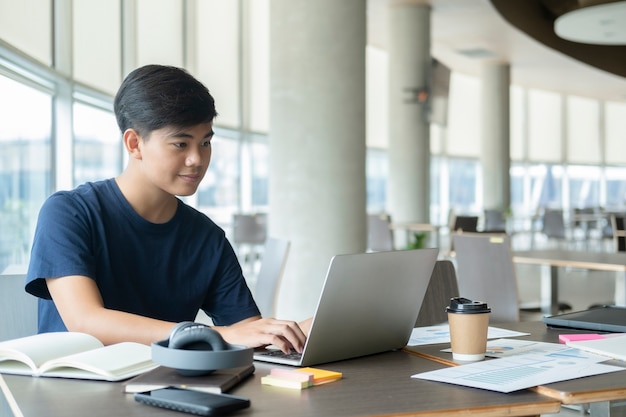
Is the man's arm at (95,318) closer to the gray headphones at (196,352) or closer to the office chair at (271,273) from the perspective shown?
the gray headphones at (196,352)

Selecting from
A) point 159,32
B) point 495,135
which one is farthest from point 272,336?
point 495,135

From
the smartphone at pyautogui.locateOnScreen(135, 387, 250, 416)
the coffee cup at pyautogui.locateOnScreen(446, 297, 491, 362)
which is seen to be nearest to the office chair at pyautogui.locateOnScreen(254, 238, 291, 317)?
the coffee cup at pyautogui.locateOnScreen(446, 297, 491, 362)

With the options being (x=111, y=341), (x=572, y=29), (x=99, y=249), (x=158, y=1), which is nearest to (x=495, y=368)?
(x=111, y=341)

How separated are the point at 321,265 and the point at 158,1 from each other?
11.1 ft

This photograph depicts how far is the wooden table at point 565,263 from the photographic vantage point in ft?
12.0

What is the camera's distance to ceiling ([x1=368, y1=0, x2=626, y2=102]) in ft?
32.9

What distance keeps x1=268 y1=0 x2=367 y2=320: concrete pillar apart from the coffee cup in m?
3.60

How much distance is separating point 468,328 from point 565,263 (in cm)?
258

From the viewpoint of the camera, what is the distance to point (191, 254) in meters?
1.78

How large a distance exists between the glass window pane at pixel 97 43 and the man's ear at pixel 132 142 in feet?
12.0

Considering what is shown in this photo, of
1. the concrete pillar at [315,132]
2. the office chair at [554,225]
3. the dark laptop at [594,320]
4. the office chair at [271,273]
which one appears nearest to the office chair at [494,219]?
the office chair at [554,225]

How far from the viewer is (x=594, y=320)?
1741 millimetres

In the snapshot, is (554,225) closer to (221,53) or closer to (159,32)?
(221,53)

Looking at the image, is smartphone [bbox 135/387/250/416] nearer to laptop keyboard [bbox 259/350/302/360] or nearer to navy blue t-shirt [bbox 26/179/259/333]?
laptop keyboard [bbox 259/350/302/360]
